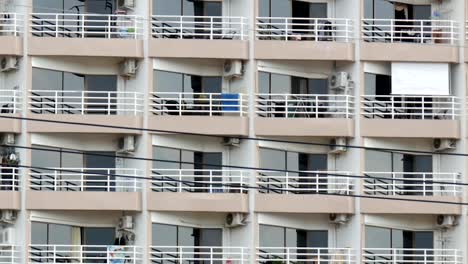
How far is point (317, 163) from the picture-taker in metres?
79.2

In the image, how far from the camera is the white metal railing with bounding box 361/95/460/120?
79.1m

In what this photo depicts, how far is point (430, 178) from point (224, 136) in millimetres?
7017

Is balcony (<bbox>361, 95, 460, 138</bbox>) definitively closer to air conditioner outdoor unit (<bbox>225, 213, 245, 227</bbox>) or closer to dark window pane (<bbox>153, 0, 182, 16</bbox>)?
air conditioner outdoor unit (<bbox>225, 213, 245, 227</bbox>)

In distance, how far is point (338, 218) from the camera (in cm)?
7819

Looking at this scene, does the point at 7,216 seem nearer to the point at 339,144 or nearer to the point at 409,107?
the point at 339,144

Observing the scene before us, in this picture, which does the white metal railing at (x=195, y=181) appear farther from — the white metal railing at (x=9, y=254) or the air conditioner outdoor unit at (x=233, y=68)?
the white metal railing at (x=9, y=254)

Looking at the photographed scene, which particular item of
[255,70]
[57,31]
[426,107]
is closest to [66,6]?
[57,31]

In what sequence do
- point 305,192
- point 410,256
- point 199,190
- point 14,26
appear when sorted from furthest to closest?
point 410,256
point 305,192
point 199,190
point 14,26

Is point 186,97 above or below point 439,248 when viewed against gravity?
above

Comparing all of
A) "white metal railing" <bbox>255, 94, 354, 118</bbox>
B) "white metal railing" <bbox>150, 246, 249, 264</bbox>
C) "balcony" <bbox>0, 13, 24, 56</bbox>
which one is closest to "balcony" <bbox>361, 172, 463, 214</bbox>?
"white metal railing" <bbox>255, 94, 354, 118</bbox>

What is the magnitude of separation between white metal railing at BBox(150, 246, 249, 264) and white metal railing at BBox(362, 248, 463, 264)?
404 centimetres

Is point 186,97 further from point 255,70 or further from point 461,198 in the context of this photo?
point 461,198

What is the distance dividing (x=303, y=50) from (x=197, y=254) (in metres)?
7.35

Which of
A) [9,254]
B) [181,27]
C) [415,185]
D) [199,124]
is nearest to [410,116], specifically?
[415,185]
